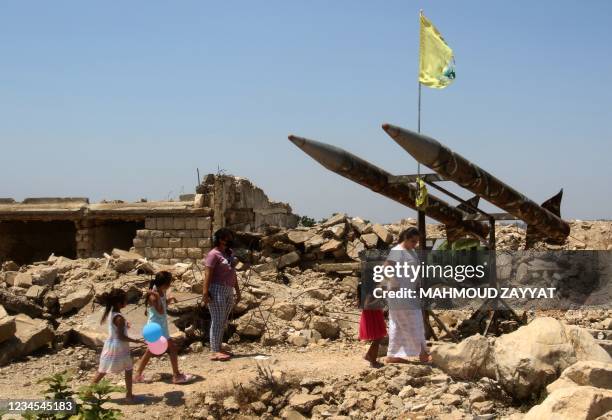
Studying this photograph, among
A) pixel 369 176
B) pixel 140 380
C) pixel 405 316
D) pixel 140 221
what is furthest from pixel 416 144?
pixel 140 221

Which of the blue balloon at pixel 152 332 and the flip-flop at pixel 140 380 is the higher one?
the blue balloon at pixel 152 332

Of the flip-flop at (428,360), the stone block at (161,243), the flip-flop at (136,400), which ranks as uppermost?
the stone block at (161,243)

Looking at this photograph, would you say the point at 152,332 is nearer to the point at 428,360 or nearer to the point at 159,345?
the point at 159,345

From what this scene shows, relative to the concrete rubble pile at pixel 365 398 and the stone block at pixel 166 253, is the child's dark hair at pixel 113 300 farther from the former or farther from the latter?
the stone block at pixel 166 253

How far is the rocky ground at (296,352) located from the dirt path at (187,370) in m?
0.02

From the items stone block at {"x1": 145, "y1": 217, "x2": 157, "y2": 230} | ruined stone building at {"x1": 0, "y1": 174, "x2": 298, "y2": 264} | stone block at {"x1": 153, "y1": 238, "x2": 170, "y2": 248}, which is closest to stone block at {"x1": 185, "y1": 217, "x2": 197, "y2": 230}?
ruined stone building at {"x1": 0, "y1": 174, "x2": 298, "y2": 264}

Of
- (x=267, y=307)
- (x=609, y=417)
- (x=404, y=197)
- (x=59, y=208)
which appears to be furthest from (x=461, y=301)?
(x=59, y=208)

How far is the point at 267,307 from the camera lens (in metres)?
8.70

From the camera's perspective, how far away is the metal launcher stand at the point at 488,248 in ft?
25.1

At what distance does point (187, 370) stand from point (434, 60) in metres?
5.02

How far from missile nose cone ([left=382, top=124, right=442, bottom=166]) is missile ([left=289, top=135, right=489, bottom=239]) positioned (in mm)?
978

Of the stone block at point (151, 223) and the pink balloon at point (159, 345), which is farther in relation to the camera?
the stone block at point (151, 223)

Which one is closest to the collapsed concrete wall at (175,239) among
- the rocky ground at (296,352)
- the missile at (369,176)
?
the rocky ground at (296,352)

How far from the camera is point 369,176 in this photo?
26.1 ft
